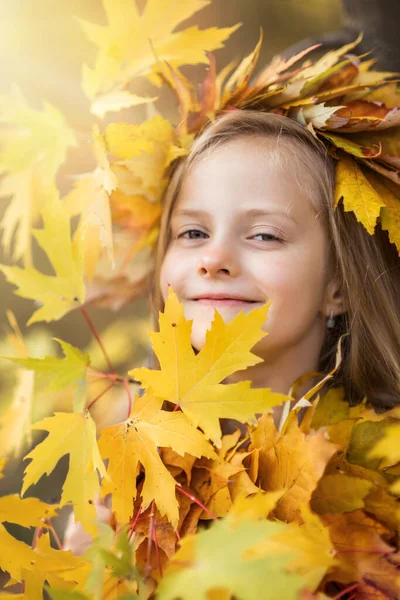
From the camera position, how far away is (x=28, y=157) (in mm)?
893

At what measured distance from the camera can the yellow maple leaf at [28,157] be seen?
86 centimetres

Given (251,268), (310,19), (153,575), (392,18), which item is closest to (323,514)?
(153,575)

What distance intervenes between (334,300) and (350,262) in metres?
0.07

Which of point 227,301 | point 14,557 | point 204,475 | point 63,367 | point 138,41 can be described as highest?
point 138,41

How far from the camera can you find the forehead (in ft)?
2.81

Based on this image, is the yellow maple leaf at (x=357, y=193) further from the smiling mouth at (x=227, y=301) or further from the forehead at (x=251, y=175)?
the smiling mouth at (x=227, y=301)

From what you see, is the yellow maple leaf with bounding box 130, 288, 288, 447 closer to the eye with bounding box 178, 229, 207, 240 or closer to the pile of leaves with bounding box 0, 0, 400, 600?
the pile of leaves with bounding box 0, 0, 400, 600

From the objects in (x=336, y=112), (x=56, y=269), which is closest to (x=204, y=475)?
(x=56, y=269)

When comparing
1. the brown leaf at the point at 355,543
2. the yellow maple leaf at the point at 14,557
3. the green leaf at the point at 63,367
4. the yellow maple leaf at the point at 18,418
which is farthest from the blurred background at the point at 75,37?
the brown leaf at the point at 355,543

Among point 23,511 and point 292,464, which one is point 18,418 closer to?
point 23,511

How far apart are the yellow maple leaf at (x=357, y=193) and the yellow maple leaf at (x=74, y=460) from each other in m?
0.45

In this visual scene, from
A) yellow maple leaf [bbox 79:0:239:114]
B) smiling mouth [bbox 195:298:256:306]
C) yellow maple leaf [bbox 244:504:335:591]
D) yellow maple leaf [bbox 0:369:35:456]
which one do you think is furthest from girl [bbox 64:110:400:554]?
yellow maple leaf [bbox 244:504:335:591]

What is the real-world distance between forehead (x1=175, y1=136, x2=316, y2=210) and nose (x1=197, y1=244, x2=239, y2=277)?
75 mm

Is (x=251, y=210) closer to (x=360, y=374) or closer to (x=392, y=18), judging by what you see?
(x=360, y=374)
